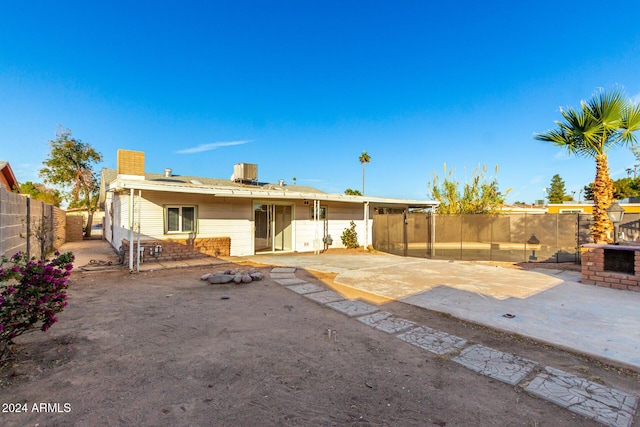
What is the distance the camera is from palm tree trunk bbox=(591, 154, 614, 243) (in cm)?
791

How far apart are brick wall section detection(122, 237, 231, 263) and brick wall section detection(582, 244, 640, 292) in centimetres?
1020

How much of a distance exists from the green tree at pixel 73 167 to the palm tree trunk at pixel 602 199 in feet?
85.8

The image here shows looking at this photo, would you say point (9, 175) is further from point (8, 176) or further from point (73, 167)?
point (73, 167)

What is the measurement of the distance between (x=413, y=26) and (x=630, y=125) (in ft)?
27.5

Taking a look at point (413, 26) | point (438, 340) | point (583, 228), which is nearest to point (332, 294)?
point (438, 340)

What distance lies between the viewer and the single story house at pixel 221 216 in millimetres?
8852

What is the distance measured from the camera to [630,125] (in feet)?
24.3

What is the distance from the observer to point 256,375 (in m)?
2.68

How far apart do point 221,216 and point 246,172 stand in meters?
3.74

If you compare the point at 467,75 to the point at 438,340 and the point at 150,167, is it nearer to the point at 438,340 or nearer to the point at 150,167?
the point at 438,340

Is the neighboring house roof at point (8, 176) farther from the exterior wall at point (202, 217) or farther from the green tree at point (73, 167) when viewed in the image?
the exterior wall at point (202, 217)

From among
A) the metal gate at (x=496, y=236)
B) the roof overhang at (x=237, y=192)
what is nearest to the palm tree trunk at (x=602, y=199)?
the metal gate at (x=496, y=236)

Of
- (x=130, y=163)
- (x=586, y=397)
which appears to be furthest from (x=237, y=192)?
(x=586, y=397)

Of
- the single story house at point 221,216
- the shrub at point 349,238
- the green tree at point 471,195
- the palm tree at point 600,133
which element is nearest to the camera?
the palm tree at point 600,133
